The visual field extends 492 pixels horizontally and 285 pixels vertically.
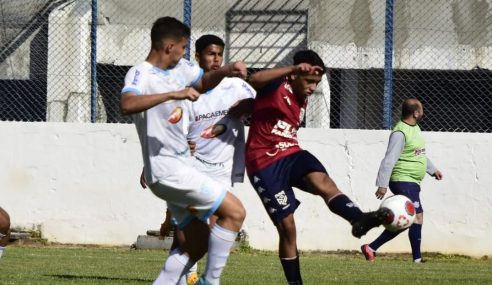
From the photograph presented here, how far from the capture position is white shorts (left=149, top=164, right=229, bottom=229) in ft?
24.6

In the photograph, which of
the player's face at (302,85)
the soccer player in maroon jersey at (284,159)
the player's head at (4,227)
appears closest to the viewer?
the soccer player in maroon jersey at (284,159)

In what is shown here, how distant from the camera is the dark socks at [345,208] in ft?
Answer: 26.8

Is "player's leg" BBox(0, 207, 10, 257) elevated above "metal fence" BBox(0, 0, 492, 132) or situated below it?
below

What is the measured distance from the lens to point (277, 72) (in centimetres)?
842

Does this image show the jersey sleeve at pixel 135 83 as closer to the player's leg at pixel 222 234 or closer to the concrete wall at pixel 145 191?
the player's leg at pixel 222 234

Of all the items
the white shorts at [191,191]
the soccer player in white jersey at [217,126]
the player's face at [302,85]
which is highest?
the player's face at [302,85]

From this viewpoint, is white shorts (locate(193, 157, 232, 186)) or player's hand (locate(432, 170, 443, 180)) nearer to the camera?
white shorts (locate(193, 157, 232, 186))

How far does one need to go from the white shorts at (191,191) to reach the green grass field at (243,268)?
9.46ft

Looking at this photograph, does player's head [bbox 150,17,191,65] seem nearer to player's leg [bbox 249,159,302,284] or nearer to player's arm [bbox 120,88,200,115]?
player's arm [bbox 120,88,200,115]

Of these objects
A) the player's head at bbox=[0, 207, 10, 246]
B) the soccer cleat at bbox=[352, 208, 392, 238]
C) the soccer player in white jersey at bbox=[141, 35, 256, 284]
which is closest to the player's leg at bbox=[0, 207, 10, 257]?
the player's head at bbox=[0, 207, 10, 246]

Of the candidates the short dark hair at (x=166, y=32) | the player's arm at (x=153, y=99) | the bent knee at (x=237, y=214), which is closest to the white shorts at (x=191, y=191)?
the bent knee at (x=237, y=214)

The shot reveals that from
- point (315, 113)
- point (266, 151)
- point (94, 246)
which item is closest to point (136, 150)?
point (94, 246)

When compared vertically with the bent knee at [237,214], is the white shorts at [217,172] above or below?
above

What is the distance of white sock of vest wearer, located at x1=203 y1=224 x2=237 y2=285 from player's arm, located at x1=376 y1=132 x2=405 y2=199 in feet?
23.9
